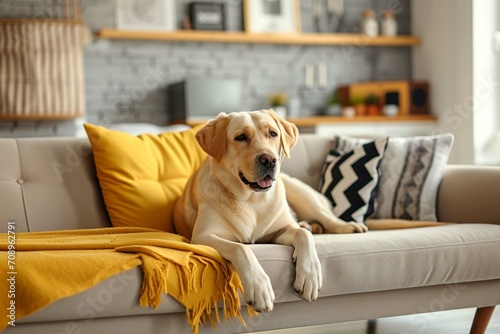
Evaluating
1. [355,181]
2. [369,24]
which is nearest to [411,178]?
[355,181]

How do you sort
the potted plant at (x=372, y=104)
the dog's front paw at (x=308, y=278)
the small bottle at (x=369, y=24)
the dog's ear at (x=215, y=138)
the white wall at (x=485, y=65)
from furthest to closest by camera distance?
the small bottle at (x=369, y=24) < the potted plant at (x=372, y=104) < the white wall at (x=485, y=65) < the dog's ear at (x=215, y=138) < the dog's front paw at (x=308, y=278)

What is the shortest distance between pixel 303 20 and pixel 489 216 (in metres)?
3.93

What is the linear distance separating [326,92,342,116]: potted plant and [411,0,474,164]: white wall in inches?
34.4

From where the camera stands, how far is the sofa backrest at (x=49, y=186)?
8.11 feet

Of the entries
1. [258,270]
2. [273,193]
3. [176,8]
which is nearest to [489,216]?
[273,193]

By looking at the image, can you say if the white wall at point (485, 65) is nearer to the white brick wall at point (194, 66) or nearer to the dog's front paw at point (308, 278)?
the white brick wall at point (194, 66)

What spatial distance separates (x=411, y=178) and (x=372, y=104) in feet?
10.6

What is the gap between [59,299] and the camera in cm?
183

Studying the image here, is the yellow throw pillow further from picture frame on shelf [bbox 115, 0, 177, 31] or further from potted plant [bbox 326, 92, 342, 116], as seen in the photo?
potted plant [bbox 326, 92, 342, 116]

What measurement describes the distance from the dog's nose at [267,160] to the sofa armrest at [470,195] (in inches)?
40.5

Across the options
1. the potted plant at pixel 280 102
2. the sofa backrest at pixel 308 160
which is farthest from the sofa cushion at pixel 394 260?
the potted plant at pixel 280 102

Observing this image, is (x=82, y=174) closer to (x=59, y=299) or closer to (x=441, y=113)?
(x=59, y=299)

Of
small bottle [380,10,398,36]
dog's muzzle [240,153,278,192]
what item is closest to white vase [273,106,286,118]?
small bottle [380,10,398,36]

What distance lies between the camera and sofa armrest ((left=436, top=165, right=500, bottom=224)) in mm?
2645
